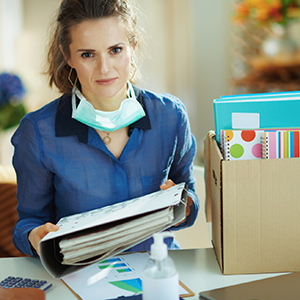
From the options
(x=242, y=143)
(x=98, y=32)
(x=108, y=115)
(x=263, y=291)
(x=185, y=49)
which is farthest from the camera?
(x=185, y=49)

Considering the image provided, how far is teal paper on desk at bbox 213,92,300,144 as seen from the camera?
2.78 feet

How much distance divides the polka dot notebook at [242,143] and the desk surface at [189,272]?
0.81 feet

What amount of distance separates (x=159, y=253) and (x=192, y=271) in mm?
289

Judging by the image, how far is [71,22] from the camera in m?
1.00

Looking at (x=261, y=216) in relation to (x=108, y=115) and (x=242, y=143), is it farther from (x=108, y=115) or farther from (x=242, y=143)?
(x=108, y=115)

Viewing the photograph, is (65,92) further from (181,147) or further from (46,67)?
(181,147)

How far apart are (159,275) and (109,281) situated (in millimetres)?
243

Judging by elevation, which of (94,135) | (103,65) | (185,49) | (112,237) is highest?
(185,49)

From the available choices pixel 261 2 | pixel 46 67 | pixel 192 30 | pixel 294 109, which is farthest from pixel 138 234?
pixel 192 30

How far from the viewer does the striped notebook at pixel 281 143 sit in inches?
30.7

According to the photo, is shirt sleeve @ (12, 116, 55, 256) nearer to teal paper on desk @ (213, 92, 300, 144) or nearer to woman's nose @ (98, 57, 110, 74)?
woman's nose @ (98, 57, 110, 74)

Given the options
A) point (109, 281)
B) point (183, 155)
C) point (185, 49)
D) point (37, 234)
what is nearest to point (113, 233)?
point (109, 281)

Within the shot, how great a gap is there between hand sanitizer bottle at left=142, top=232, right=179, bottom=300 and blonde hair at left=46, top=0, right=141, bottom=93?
2.11 ft

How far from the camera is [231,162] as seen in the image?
76cm
